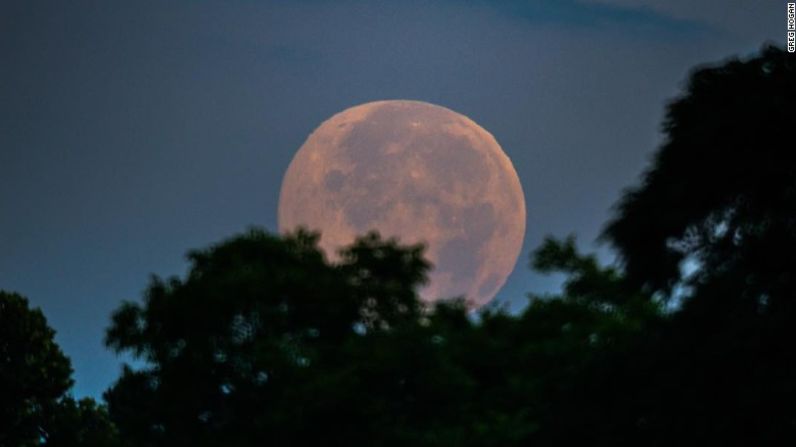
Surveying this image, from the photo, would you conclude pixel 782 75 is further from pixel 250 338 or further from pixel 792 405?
pixel 250 338

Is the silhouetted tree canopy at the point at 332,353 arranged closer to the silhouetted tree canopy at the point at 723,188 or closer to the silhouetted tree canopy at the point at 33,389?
the silhouetted tree canopy at the point at 723,188

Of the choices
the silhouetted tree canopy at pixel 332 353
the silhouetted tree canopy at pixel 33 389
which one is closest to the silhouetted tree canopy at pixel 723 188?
the silhouetted tree canopy at pixel 332 353

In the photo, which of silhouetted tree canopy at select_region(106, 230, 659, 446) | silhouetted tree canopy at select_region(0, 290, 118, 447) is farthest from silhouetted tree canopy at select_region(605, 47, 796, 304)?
silhouetted tree canopy at select_region(0, 290, 118, 447)

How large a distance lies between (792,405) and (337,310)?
14432mm

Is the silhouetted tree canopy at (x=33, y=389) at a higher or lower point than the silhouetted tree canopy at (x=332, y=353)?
higher

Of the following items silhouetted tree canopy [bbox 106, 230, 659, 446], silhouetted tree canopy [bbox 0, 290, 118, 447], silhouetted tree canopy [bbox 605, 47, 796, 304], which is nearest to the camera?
silhouetted tree canopy [bbox 605, 47, 796, 304]

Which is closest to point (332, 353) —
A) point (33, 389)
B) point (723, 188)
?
point (723, 188)

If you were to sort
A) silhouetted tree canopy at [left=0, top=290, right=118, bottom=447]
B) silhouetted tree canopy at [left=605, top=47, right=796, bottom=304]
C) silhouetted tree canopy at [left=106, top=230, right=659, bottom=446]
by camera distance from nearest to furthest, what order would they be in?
silhouetted tree canopy at [left=605, top=47, right=796, bottom=304]
silhouetted tree canopy at [left=106, top=230, right=659, bottom=446]
silhouetted tree canopy at [left=0, top=290, right=118, bottom=447]

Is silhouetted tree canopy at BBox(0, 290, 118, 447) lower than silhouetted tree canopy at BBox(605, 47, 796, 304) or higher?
higher

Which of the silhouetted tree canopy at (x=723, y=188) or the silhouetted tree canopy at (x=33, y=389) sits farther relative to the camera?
the silhouetted tree canopy at (x=33, y=389)

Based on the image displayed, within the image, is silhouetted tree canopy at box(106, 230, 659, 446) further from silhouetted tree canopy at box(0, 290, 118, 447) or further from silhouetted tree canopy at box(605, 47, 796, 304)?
silhouetted tree canopy at box(0, 290, 118, 447)

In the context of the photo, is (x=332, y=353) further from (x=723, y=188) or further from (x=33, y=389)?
(x=33, y=389)

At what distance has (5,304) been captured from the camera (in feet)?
186

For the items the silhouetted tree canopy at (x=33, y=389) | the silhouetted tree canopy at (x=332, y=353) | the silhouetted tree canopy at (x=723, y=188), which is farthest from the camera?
the silhouetted tree canopy at (x=33, y=389)
